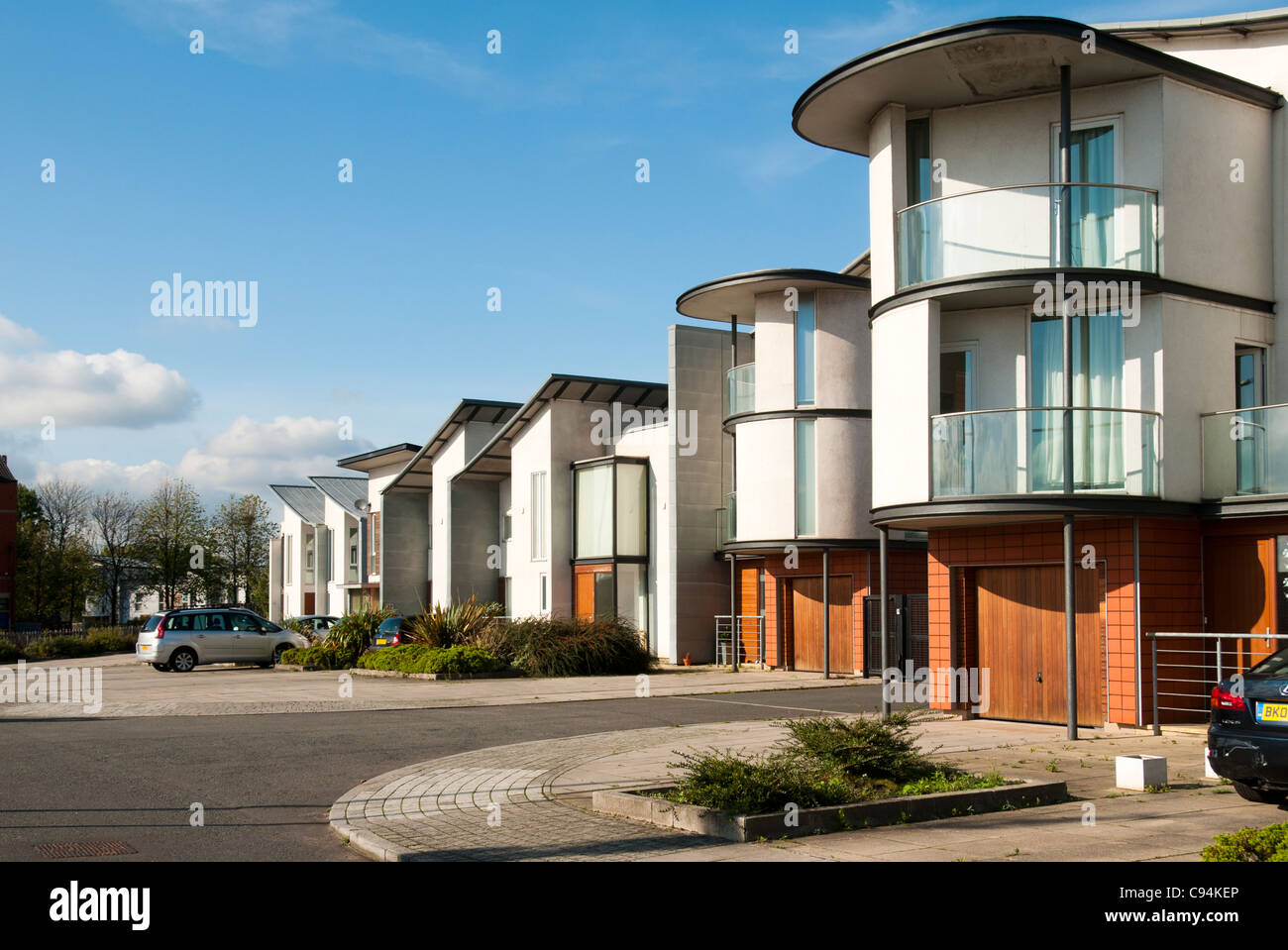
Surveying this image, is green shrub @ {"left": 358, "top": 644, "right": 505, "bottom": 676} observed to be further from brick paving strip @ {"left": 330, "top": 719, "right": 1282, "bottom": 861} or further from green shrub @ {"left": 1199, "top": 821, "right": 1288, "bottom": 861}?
green shrub @ {"left": 1199, "top": 821, "right": 1288, "bottom": 861}

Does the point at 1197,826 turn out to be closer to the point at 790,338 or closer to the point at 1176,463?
the point at 1176,463

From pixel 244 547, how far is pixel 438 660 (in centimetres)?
5727

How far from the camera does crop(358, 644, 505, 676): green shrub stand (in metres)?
27.1

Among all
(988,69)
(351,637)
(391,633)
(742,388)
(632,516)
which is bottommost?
(351,637)

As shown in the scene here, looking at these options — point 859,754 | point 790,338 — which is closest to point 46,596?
point 790,338

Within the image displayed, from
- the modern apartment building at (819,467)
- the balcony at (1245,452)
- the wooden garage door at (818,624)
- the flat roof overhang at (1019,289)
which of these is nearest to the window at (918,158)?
the flat roof overhang at (1019,289)

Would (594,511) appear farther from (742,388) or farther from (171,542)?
(171,542)

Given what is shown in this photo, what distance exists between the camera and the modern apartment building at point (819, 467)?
27.5 metres

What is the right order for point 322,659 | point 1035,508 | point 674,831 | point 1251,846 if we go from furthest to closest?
1. point 322,659
2. point 1035,508
3. point 674,831
4. point 1251,846

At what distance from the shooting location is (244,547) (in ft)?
263

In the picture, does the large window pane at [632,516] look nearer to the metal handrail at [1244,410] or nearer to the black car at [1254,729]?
the metal handrail at [1244,410]

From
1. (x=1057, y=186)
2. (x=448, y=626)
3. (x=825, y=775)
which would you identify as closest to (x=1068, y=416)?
(x=1057, y=186)

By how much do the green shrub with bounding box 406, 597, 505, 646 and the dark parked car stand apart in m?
0.33
